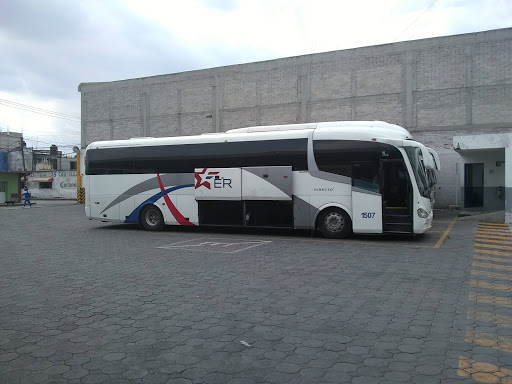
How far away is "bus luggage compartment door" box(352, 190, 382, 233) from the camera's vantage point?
12.0 m

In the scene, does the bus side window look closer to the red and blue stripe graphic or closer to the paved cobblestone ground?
the paved cobblestone ground

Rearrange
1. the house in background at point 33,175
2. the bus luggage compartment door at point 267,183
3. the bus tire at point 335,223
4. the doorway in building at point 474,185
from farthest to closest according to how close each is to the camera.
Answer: the house in background at point 33,175 < the doorway in building at point 474,185 < the bus luggage compartment door at point 267,183 < the bus tire at point 335,223

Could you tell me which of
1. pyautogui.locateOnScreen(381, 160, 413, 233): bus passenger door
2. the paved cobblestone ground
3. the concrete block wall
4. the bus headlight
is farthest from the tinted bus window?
the concrete block wall

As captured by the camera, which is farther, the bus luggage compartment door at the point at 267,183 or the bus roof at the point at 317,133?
the bus luggage compartment door at the point at 267,183

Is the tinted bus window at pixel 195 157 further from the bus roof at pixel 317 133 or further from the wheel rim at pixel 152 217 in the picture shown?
the wheel rim at pixel 152 217

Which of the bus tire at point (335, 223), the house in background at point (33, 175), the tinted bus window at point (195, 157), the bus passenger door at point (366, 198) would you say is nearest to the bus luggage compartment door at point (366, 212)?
the bus passenger door at point (366, 198)

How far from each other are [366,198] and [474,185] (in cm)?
1309

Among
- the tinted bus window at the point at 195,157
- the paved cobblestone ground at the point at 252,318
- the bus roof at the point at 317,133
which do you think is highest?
the bus roof at the point at 317,133

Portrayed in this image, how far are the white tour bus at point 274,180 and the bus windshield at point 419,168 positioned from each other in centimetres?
3

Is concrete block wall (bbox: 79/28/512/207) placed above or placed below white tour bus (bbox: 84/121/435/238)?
above

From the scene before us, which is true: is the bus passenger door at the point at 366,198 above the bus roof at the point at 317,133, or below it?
below

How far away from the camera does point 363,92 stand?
80.4 ft

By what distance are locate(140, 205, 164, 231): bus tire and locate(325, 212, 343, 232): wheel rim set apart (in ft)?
20.8

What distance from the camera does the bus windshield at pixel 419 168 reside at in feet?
38.6
